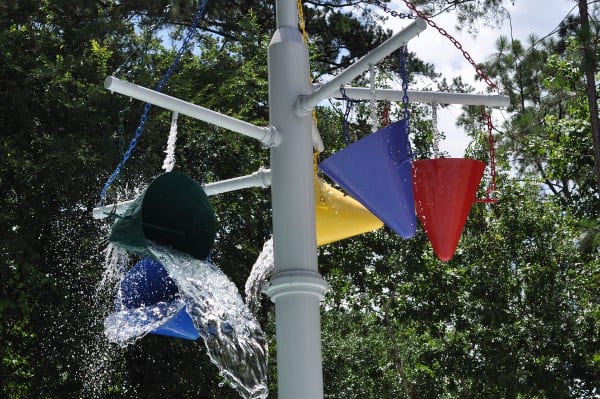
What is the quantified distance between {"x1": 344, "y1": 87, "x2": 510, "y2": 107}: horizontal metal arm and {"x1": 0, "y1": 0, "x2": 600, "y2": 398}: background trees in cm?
757

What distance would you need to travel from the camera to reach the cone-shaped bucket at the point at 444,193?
555 centimetres

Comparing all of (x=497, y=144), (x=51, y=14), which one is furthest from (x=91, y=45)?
(x=497, y=144)

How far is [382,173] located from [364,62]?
670mm

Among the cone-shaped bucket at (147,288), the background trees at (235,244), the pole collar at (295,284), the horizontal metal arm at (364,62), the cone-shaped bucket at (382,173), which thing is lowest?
the pole collar at (295,284)

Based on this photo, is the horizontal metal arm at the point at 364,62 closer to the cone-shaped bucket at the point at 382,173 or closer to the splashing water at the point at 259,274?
the cone-shaped bucket at the point at 382,173

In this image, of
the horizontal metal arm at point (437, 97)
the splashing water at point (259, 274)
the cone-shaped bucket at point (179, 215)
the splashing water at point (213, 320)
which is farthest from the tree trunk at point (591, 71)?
the splashing water at point (213, 320)

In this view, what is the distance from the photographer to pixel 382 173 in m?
5.37

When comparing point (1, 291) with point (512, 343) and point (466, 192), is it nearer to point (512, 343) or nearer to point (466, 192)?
point (512, 343)

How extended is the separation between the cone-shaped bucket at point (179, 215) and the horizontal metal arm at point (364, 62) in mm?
1059

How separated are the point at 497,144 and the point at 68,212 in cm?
829

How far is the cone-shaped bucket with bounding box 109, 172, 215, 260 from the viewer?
5754mm

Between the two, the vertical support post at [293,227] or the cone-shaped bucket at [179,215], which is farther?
the cone-shaped bucket at [179,215]

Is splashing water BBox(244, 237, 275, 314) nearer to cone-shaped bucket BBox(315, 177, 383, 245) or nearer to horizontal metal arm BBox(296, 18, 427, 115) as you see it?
cone-shaped bucket BBox(315, 177, 383, 245)

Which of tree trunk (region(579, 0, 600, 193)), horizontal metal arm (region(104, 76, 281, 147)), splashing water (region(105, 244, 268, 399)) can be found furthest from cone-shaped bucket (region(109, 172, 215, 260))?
tree trunk (region(579, 0, 600, 193))
